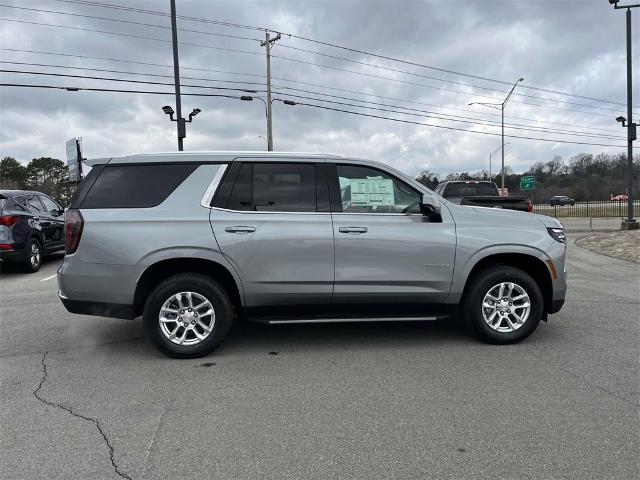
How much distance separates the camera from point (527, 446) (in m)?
3.05

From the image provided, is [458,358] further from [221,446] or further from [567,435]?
[221,446]

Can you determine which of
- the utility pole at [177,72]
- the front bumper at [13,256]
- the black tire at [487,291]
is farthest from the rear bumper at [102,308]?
the utility pole at [177,72]

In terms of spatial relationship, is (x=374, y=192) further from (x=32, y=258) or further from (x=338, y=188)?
(x=32, y=258)

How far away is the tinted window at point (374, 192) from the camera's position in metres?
4.91

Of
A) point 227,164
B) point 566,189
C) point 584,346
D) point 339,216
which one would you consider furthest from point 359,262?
point 566,189

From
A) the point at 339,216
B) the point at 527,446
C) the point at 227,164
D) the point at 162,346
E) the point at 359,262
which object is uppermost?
the point at 227,164

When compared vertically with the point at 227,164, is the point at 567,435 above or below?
below

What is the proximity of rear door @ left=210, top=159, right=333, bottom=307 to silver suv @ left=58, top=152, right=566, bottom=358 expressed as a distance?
0.01 m

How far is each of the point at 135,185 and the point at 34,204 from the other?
7.71 meters

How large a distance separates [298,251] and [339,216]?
531mm

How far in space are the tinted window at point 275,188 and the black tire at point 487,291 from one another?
1825mm

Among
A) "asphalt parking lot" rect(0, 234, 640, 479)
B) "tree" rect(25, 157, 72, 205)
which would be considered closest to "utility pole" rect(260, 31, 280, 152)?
"asphalt parking lot" rect(0, 234, 640, 479)

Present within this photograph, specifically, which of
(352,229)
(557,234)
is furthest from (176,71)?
(557,234)

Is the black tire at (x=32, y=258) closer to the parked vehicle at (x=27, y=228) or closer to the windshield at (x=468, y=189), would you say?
the parked vehicle at (x=27, y=228)
